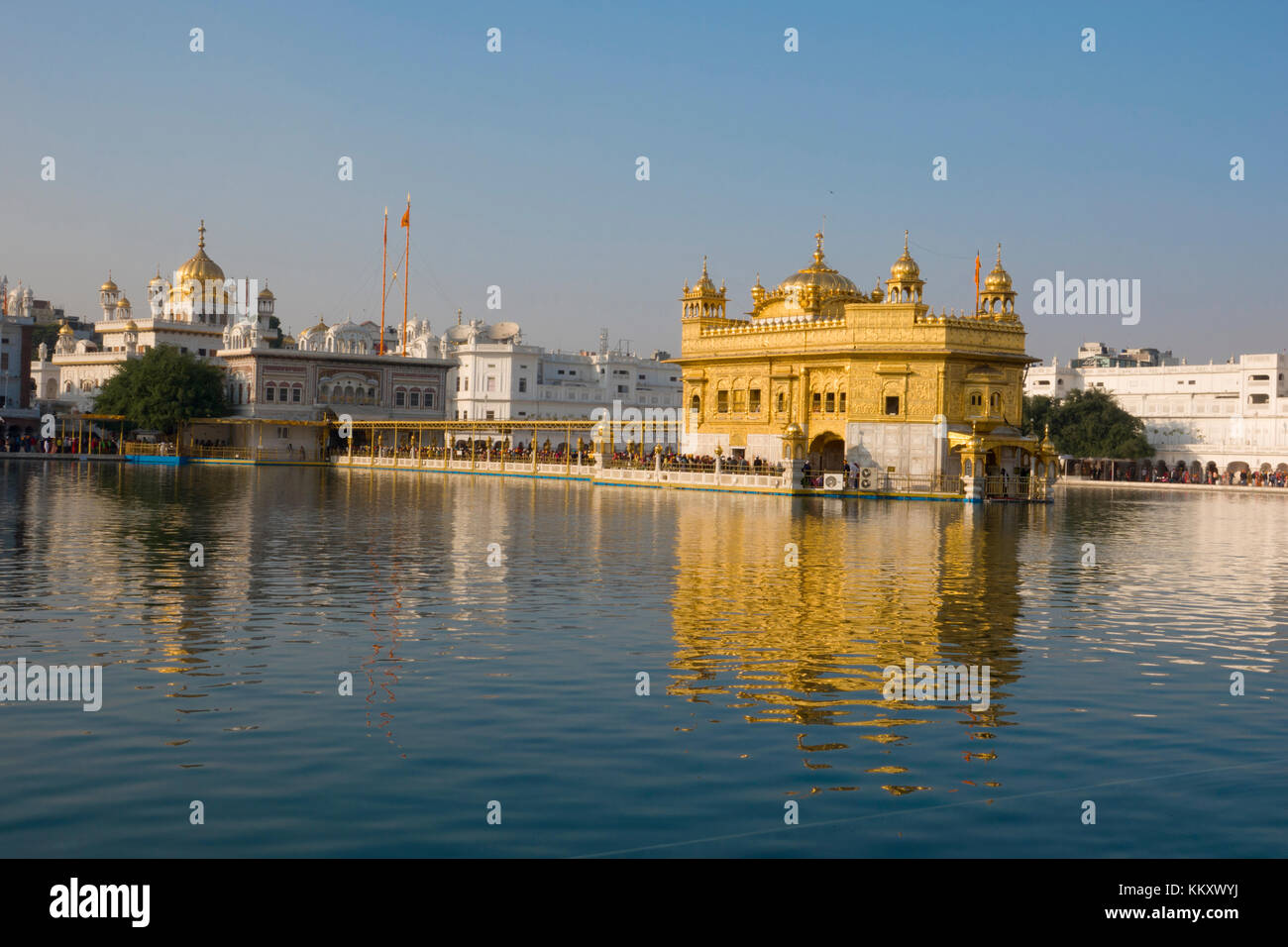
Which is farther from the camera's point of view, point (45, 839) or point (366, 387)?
point (366, 387)

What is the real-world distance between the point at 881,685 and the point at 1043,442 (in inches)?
1735

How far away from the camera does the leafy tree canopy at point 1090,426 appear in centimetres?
9469

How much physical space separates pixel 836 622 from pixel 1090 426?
84.3 m

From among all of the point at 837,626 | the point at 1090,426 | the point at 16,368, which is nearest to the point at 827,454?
the point at 1090,426

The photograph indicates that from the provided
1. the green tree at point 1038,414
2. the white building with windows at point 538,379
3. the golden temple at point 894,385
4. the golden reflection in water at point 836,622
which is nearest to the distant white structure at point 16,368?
the white building with windows at point 538,379

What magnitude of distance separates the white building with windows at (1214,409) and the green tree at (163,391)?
65.0 metres

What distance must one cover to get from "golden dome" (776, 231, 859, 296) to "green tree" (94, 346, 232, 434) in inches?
1566

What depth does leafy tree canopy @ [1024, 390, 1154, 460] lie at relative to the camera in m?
94.7

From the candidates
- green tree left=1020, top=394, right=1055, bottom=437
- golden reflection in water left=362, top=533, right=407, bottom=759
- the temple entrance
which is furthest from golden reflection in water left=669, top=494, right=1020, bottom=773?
green tree left=1020, top=394, right=1055, bottom=437

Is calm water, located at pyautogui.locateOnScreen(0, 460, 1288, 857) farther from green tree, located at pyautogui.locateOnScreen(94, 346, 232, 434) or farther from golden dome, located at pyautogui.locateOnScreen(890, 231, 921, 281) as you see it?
green tree, located at pyautogui.locateOnScreen(94, 346, 232, 434)

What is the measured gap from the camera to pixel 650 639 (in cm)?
1498
